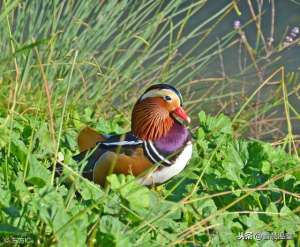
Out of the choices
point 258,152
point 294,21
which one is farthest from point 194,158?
point 294,21

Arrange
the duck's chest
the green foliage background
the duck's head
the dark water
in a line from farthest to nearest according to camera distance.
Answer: the dark water, the duck's head, the duck's chest, the green foliage background

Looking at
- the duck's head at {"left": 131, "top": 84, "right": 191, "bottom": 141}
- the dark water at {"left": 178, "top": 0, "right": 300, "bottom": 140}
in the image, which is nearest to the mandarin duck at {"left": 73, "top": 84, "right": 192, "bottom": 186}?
the duck's head at {"left": 131, "top": 84, "right": 191, "bottom": 141}

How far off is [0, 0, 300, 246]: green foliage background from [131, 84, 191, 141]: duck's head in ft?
0.44

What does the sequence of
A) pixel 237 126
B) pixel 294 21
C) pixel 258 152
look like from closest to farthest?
pixel 258 152, pixel 237 126, pixel 294 21

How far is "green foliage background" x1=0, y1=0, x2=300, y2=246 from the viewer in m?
2.73

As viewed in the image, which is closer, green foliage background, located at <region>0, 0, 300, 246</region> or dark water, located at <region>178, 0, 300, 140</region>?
green foliage background, located at <region>0, 0, 300, 246</region>

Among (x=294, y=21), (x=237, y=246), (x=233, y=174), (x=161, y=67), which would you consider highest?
(x=294, y=21)

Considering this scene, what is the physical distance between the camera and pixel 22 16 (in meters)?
4.69

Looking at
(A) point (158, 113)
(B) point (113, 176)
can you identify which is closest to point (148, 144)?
(A) point (158, 113)

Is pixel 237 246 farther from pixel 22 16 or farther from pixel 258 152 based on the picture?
pixel 22 16

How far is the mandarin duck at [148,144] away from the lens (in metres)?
3.39

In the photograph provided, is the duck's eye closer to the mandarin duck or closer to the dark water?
the mandarin duck

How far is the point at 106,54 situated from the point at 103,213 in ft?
7.14

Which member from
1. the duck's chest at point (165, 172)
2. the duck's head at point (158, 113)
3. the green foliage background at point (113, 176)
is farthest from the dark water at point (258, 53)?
the duck's chest at point (165, 172)
